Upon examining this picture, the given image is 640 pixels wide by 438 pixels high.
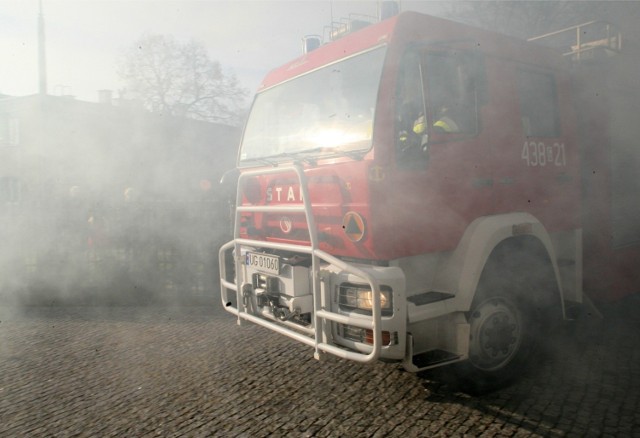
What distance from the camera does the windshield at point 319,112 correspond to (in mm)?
3041

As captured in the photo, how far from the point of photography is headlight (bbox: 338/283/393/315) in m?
2.70

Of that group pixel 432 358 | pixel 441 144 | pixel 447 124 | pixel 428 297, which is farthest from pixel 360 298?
pixel 447 124

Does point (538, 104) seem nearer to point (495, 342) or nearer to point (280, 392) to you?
point (495, 342)

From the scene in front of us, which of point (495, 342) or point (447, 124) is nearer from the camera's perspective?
point (447, 124)

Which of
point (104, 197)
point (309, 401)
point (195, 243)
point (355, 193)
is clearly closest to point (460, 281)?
point (355, 193)

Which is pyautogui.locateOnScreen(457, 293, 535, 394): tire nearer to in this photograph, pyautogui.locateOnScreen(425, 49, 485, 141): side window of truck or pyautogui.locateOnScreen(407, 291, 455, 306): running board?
pyautogui.locateOnScreen(407, 291, 455, 306): running board

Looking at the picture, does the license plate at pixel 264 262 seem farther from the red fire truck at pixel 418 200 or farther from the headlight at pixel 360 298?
the headlight at pixel 360 298

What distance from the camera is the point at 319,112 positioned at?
344cm

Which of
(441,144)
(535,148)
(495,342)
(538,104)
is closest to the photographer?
(441,144)

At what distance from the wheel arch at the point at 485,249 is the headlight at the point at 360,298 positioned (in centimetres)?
53

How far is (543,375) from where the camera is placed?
3.53 metres

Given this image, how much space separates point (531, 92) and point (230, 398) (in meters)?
3.33

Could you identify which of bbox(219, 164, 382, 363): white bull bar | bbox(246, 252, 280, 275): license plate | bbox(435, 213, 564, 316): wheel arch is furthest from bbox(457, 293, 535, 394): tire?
bbox(246, 252, 280, 275): license plate

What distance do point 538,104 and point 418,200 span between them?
1.65 meters
